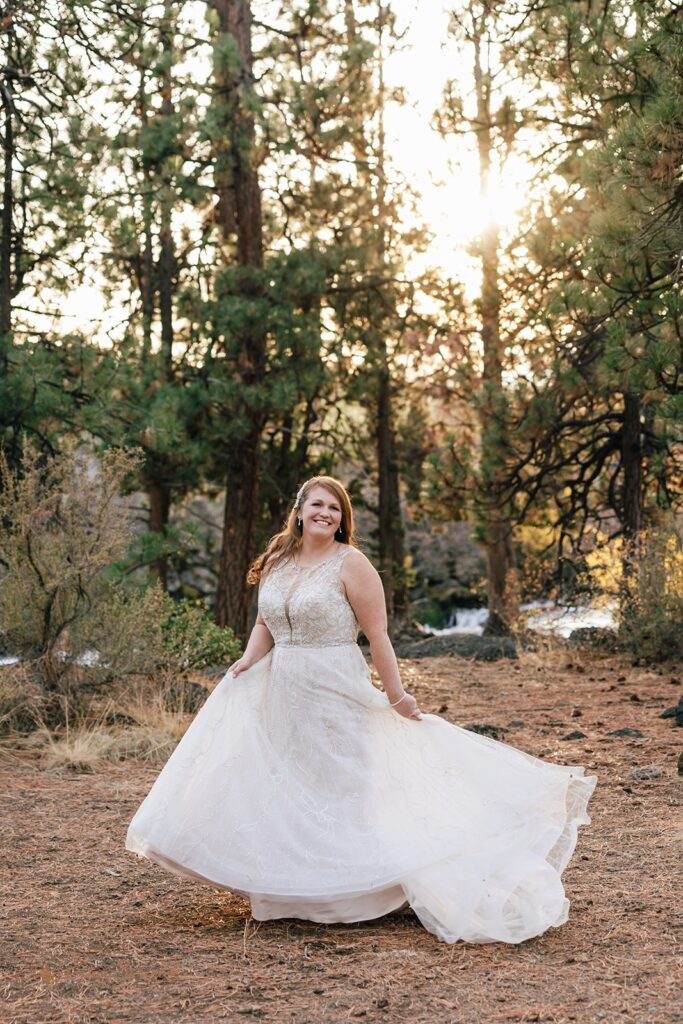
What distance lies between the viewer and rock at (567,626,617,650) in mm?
13070

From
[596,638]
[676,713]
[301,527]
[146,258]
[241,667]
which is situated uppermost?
[146,258]

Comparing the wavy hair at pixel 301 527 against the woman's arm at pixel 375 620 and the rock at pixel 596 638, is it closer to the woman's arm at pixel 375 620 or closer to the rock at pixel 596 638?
the woman's arm at pixel 375 620

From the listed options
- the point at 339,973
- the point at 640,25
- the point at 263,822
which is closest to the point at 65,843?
the point at 263,822

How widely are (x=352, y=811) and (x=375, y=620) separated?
0.77 meters

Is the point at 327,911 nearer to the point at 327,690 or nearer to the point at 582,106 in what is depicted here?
the point at 327,690

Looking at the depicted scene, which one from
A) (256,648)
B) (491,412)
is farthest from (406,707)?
(491,412)

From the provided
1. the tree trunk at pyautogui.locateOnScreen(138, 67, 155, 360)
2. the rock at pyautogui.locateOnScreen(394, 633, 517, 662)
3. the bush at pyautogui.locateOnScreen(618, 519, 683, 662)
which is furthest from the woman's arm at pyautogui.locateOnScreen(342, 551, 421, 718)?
the rock at pyautogui.locateOnScreen(394, 633, 517, 662)

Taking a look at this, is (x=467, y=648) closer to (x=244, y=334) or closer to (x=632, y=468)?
(x=632, y=468)

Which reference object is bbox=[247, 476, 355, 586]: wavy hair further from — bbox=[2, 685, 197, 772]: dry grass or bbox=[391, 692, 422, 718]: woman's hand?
bbox=[2, 685, 197, 772]: dry grass

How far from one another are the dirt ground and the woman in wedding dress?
0.59ft

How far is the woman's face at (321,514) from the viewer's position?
4.95 m

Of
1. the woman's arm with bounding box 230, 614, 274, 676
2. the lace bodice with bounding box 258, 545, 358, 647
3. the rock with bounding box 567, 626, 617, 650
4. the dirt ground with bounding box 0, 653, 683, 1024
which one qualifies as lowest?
the dirt ground with bounding box 0, 653, 683, 1024

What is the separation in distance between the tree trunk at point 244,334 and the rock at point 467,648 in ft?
7.48

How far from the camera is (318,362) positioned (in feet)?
50.8
